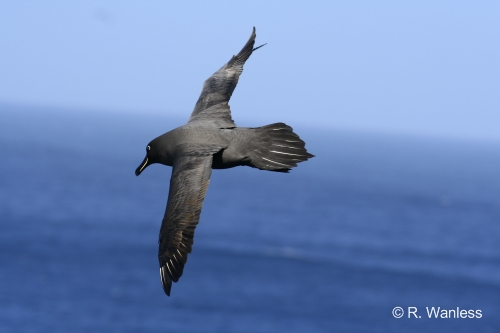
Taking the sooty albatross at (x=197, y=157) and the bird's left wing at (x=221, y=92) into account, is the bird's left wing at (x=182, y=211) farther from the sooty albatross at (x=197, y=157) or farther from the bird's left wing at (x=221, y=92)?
the bird's left wing at (x=221, y=92)

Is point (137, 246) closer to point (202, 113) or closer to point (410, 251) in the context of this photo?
point (410, 251)

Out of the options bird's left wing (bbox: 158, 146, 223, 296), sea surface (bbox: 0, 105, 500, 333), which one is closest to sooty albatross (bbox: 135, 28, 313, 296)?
bird's left wing (bbox: 158, 146, 223, 296)

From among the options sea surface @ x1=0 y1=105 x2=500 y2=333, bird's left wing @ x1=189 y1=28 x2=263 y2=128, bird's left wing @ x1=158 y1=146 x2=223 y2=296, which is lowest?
bird's left wing @ x1=158 y1=146 x2=223 y2=296

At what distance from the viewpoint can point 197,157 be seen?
420 inches

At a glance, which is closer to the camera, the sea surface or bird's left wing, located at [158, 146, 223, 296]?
bird's left wing, located at [158, 146, 223, 296]

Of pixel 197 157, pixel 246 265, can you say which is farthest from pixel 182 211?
pixel 246 265

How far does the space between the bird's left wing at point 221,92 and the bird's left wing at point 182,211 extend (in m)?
1.37

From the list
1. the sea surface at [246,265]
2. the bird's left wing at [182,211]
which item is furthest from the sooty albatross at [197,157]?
the sea surface at [246,265]

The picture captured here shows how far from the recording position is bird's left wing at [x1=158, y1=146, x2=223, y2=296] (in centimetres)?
986

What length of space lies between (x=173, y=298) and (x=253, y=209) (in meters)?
47.0

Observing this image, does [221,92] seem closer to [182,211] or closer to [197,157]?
[197,157]

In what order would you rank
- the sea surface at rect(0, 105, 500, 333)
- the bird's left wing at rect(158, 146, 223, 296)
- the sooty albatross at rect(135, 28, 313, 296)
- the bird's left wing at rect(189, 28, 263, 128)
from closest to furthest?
1. the bird's left wing at rect(158, 146, 223, 296)
2. the sooty albatross at rect(135, 28, 313, 296)
3. the bird's left wing at rect(189, 28, 263, 128)
4. the sea surface at rect(0, 105, 500, 333)

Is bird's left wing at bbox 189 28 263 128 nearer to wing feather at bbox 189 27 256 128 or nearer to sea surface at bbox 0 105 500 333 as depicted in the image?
wing feather at bbox 189 27 256 128

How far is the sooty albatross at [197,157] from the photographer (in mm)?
9992
